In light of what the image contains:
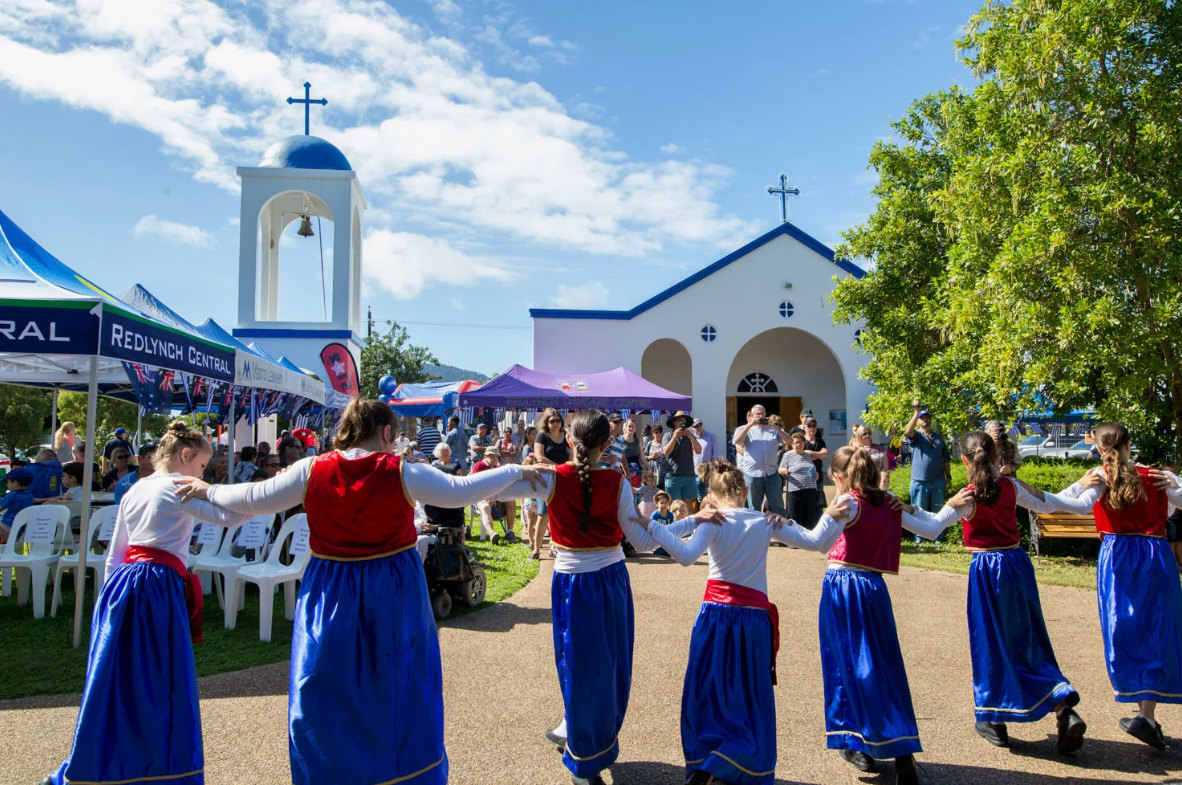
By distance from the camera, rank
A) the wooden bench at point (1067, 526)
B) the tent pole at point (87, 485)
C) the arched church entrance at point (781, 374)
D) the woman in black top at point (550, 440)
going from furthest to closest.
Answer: the arched church entrance at point (781, 374) < the wooden bench at point (1067, 526) < the tent pole at point (87, 485) < the woman in black top at point (550, 440)

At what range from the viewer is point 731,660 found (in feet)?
11.7

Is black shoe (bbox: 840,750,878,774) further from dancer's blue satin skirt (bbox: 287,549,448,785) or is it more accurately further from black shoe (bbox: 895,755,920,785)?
dancer's blue satin skirt (bbox: 287,549,448,785)

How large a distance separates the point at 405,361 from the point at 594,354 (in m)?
27.6

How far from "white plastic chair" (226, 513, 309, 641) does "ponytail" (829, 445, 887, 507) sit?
416 cm

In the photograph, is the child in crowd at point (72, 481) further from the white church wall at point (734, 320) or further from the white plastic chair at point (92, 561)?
the white church wall at point (734, 320)

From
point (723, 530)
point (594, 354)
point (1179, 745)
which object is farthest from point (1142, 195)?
point (594, 354)

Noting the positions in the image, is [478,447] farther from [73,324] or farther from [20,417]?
[20,417]

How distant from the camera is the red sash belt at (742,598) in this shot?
361 centimetres

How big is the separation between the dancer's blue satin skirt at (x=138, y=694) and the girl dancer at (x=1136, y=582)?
14.7 feet

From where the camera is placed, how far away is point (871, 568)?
388 centimetres

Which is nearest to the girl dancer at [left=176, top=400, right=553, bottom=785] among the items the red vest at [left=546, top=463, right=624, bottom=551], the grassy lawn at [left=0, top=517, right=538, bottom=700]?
the red vest at [left=546, top=463, right=624, bottom=551]

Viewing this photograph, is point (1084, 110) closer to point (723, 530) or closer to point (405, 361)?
point (723, 530)

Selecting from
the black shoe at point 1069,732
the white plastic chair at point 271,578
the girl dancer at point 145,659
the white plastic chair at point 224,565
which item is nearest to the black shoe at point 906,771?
the black shoe at point 1069,732

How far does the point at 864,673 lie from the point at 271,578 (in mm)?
4665
